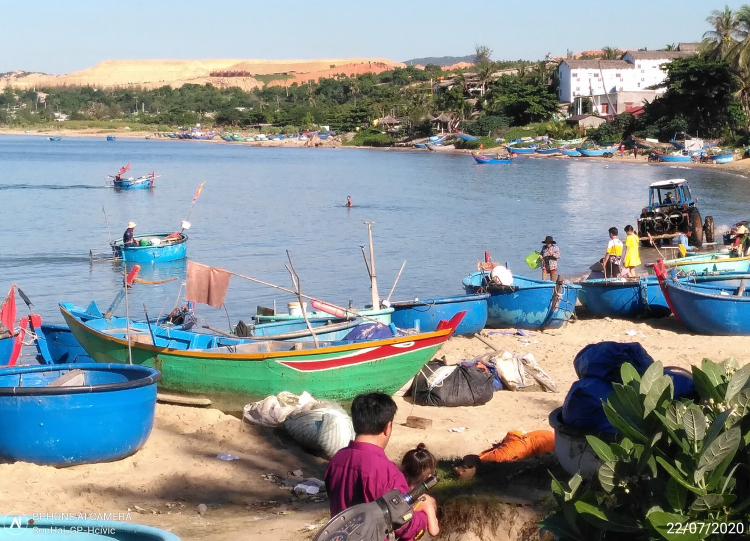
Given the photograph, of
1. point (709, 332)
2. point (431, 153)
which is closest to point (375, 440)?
point (709, 332)

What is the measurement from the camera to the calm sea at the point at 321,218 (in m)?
23.0

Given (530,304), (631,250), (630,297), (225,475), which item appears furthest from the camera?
(631,250)

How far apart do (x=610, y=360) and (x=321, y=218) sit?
3379 centimetres

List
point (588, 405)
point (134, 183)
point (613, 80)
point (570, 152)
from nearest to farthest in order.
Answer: point (588, 405), point (134, 183), point (570, 152), point (613, 80)

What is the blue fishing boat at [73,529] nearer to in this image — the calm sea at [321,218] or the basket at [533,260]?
the calm sea at [321,218]

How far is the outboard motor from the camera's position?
327cm

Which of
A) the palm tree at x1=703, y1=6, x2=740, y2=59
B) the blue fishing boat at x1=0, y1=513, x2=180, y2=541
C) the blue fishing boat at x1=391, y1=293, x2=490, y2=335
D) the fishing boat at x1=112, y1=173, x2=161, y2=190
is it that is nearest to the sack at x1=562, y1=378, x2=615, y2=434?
the blue fishing boat at x1=0, y1=513, x2=180, y2=541

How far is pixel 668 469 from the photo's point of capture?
333 cm

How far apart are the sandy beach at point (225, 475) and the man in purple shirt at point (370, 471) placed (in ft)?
5.74

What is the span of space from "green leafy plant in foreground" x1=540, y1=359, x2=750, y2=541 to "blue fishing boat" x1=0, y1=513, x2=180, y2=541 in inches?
74.1

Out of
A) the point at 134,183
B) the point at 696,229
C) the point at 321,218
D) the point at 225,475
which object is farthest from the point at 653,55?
the point at 225,475

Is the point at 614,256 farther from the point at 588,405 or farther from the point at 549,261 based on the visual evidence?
the point at 588,405

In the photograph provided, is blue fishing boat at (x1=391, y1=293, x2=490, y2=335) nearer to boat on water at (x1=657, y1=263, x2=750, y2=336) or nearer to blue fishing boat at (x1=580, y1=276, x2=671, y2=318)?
blue fishing boat at (x1=580, y1=276, x2=671, y2=318)

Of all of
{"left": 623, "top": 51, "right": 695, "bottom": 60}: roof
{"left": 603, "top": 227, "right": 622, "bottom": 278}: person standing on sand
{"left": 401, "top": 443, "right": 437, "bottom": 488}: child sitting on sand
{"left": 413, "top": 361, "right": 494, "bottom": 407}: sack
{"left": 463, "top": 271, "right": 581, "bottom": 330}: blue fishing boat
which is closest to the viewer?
{"left": 401, "top": 443, "right": 437, "bottom": 488}: child sitting on sand
